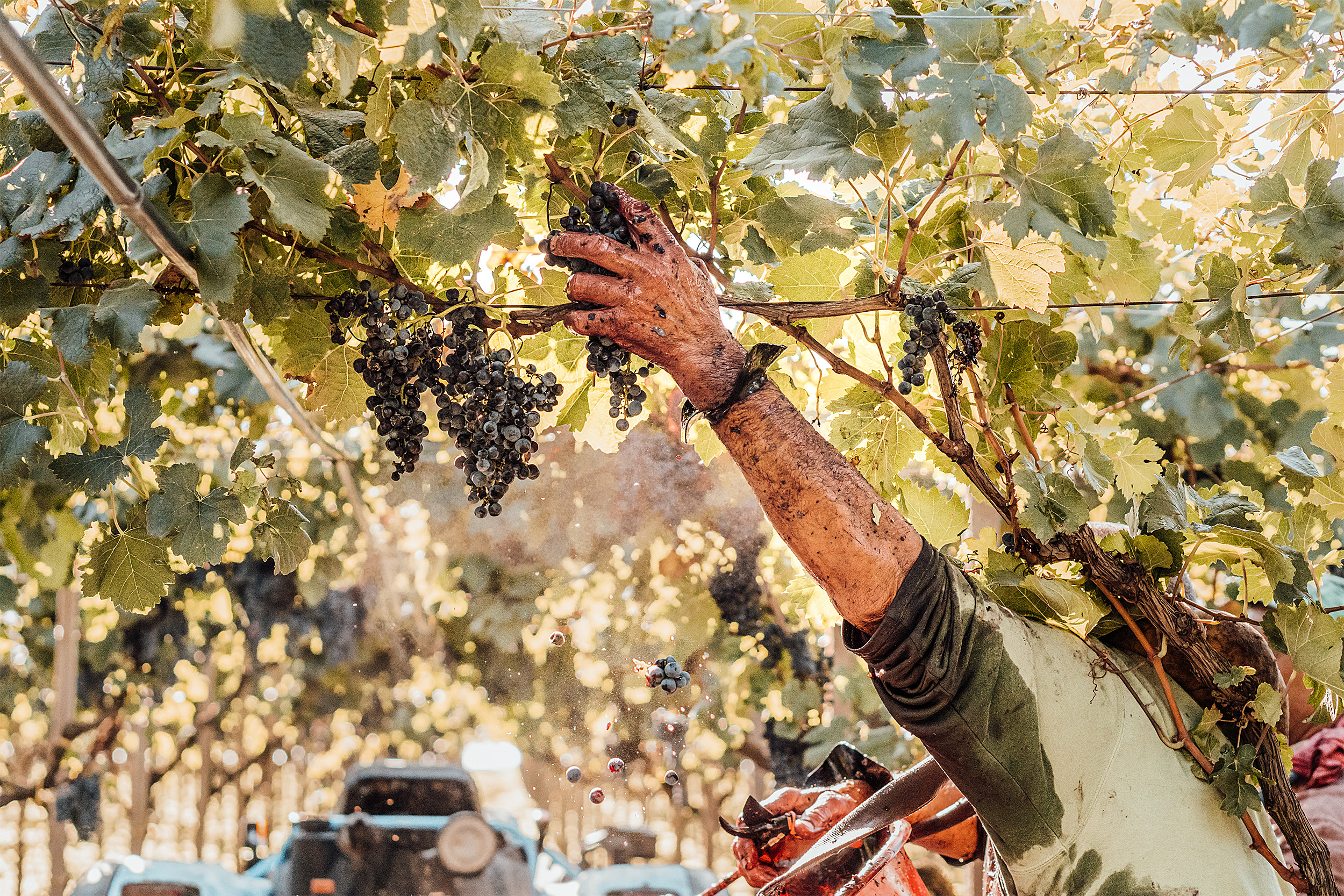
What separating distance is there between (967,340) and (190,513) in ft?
2.76

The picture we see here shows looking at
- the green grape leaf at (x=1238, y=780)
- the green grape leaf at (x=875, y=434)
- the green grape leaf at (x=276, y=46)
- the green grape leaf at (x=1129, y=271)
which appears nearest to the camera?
the green grape leaf at (x=276, y=46)

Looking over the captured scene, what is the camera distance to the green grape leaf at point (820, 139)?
775 mm

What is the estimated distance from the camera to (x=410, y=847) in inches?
126

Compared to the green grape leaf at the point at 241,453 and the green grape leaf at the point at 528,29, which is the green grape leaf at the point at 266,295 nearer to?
the green grape leaf at the point at 241,453

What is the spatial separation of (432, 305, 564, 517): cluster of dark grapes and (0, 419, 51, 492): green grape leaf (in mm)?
372

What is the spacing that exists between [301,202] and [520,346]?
1.25 feet

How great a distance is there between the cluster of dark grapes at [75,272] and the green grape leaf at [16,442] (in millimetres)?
147

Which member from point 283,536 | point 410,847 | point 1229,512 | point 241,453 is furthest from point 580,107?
point 410,847

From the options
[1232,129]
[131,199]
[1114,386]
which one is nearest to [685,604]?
[1114,386]

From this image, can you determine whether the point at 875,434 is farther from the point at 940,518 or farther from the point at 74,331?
the point at 74,331

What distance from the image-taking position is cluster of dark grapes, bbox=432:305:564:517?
0.85 m

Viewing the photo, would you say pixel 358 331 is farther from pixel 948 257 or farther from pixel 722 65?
pixel 948 257

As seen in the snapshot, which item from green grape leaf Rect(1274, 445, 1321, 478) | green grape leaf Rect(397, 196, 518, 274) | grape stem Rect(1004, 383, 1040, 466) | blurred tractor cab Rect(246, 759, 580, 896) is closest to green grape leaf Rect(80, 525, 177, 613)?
green grape leaf Rect(397, 196, 518, 274)

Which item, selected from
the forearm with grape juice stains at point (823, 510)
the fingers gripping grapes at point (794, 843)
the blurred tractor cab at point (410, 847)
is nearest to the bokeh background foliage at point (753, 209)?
the forearm with grape juice stains at point (823, 510)
